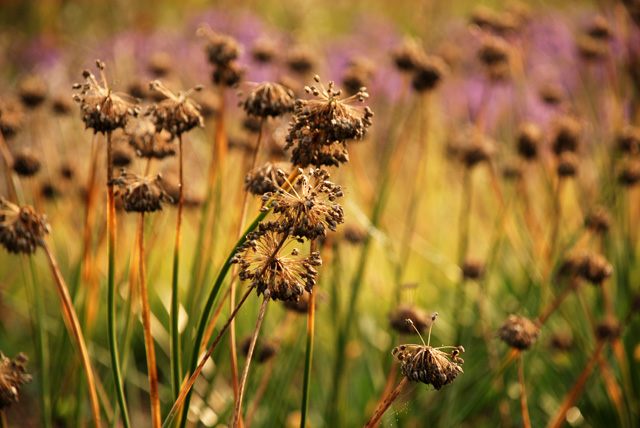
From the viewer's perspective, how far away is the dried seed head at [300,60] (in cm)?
273

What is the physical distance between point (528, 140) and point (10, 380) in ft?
7.20

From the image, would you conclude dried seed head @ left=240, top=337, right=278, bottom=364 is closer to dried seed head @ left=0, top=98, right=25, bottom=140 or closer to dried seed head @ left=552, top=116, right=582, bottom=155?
dried seed head @ left=0, top=98, right=25, bottom=140

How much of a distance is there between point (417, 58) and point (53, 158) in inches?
84.9

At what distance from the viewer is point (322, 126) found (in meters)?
1.12

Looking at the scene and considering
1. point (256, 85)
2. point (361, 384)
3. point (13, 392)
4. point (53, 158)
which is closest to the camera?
point (13, 392)

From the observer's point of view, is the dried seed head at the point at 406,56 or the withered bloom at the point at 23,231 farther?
the dried seed head at the point at 406,56

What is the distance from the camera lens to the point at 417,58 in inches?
93.5

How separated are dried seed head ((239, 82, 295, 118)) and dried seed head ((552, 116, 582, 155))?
156cm

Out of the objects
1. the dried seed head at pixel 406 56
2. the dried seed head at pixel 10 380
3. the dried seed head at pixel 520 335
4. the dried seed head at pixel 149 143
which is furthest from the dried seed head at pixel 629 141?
the dried seed head at pixel 10 380

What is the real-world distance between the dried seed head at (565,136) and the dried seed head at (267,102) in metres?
1.56

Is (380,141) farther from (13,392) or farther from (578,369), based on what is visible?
(13,392)

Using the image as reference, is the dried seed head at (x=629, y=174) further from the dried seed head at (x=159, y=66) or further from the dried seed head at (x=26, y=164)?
the dried seed head at (x=26, y=164)

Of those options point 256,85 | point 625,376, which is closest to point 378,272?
point 625,376

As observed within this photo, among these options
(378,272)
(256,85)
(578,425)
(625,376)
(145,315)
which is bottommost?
(378,272)
